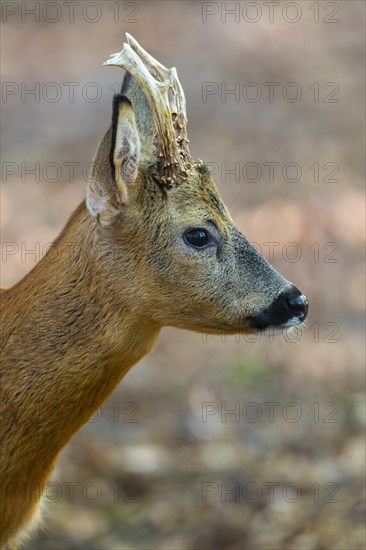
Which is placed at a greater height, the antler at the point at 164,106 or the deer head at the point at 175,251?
the antler at the point at 164,106

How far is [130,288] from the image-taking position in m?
6.16

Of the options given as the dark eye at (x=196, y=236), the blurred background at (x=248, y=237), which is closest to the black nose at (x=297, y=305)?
the dark eye at (x=196, y=236)

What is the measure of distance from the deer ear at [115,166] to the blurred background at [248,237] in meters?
3.54

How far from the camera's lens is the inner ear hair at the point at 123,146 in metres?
5.78

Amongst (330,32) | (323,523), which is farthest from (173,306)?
(330,32)

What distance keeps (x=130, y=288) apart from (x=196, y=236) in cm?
46

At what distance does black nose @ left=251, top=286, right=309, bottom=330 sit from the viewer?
6.18 m

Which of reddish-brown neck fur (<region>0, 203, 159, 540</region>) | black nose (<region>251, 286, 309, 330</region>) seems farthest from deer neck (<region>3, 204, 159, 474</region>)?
black nose (<region>251, 286, 309, 330</region>)

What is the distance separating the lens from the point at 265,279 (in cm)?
626

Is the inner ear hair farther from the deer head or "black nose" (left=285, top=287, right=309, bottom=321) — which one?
"black nose" (left=285, top=287, right=309, bottom=321)

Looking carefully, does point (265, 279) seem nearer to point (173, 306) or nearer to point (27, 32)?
point (173, 306)
